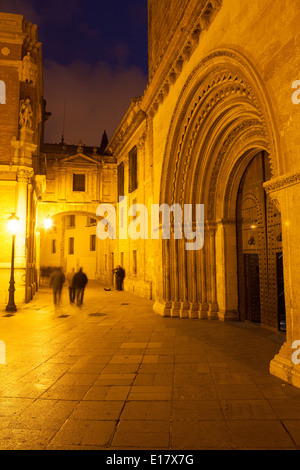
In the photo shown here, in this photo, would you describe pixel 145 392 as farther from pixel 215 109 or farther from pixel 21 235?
pixel 21 235

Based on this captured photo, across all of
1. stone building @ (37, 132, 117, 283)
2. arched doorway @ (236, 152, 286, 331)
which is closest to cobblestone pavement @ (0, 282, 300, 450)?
arched doorway @ (236, 152, 286, 331)

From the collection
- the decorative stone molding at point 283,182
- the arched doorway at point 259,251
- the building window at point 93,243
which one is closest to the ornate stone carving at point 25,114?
the arched doorway at point 259,251

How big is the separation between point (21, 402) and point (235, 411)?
267 centimetres

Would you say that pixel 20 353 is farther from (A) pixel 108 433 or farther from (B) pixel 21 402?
(A) pixel 108 433

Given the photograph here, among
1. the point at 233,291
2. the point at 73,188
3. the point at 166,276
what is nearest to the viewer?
the point at 233,291

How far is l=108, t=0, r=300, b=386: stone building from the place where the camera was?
5.01 metres

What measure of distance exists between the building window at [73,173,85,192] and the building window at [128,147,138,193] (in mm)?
5385

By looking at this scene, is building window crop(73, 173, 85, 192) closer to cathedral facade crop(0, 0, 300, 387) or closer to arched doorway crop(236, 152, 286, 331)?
→ cathedral facade crop(0, 0, 300, 387)

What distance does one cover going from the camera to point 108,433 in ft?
11.1

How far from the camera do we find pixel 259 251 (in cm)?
883

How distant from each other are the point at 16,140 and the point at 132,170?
311 inches

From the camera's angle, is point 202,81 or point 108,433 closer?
point 108,433

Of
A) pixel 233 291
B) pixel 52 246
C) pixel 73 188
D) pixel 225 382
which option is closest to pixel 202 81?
pixel 233 291

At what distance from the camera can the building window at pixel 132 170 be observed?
2036 cm
